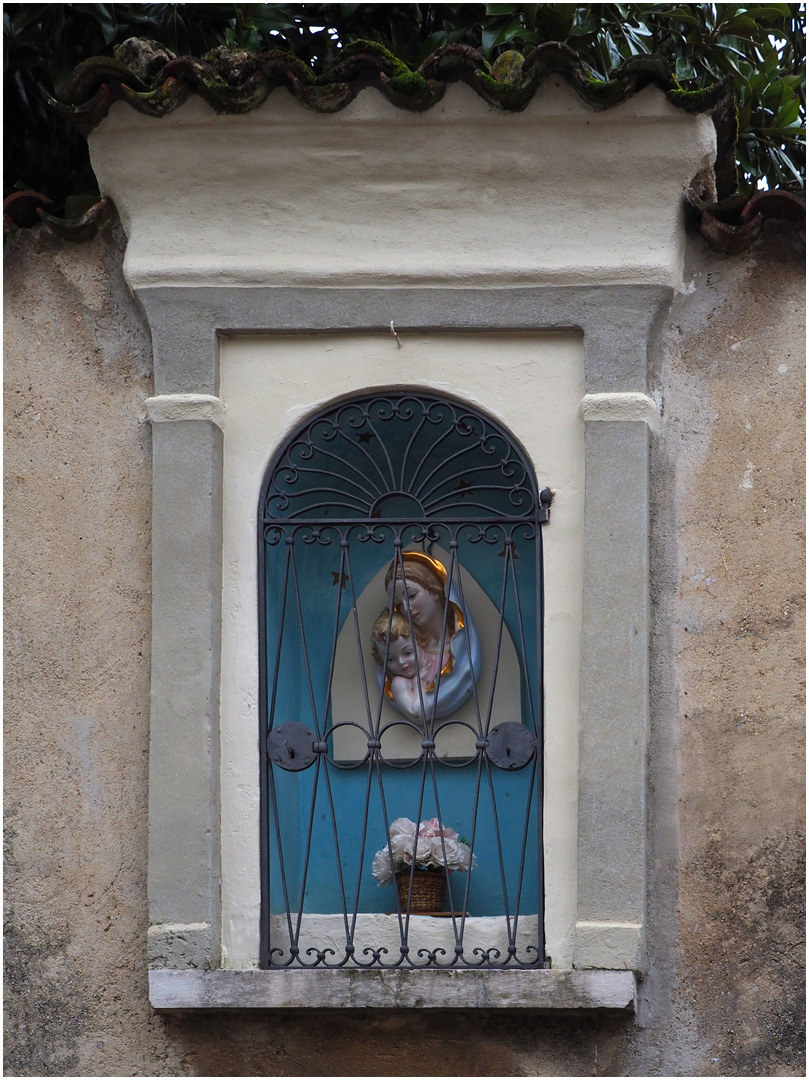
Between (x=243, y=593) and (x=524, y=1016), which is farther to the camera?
(x=243, y=593)

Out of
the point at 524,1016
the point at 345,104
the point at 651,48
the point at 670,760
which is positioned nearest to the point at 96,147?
the point at 345,104

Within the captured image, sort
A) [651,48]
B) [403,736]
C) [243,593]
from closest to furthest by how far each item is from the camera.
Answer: [243,593], [403,736], [651,48]

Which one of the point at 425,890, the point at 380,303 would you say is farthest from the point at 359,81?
the point at 425,890

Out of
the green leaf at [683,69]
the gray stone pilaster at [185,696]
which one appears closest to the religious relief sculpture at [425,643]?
the gray stone pilaster at [185,696]

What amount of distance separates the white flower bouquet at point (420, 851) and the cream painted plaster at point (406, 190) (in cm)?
156

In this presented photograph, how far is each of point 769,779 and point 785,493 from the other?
0.80 meters

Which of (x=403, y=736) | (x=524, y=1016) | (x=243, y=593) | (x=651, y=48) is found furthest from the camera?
(x=651, y=48)

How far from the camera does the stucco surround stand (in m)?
4.32

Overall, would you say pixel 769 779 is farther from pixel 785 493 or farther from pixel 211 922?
pixel 211 922

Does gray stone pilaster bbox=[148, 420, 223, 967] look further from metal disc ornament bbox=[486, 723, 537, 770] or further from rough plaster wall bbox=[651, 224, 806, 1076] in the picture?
rough plaster wall bbox=[651, 224, 806, 1076]

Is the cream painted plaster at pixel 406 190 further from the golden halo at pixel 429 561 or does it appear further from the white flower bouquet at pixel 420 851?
the white flower bouquet at pixel 420 851

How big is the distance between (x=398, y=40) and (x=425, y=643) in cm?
192

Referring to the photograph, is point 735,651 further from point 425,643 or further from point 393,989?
point 393,989

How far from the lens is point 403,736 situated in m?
4.88
